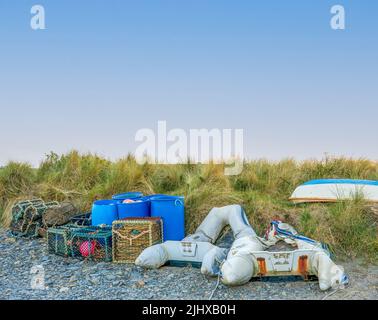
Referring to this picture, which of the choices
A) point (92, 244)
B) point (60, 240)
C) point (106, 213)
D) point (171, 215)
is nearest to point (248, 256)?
point (171, 215)

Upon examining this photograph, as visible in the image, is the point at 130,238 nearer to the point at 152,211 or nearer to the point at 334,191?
the point at 152,211

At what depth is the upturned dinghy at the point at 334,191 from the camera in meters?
8.70

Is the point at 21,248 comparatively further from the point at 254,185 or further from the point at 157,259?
the point at 254,185

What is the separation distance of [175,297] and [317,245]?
212 cm

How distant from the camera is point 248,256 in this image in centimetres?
595

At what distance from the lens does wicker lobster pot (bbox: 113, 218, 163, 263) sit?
7195 mm

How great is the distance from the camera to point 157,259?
6648mm

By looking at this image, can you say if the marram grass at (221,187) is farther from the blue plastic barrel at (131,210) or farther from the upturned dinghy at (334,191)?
the blue plastic barrel at (131,210)

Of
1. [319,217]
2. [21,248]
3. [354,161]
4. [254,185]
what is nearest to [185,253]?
[319,217]

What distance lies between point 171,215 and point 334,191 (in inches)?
121

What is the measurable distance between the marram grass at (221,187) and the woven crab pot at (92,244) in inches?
64.0

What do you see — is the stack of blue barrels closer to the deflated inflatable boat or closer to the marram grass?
the deflated inflatable boat

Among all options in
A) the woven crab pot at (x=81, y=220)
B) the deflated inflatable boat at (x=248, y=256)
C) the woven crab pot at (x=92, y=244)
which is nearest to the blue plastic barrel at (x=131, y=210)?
the woven crab pot at (x=92, y=244)

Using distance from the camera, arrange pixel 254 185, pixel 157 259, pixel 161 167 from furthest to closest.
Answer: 1. pixel 161 167
2. pixel 254 185
3. pixel 157 259
